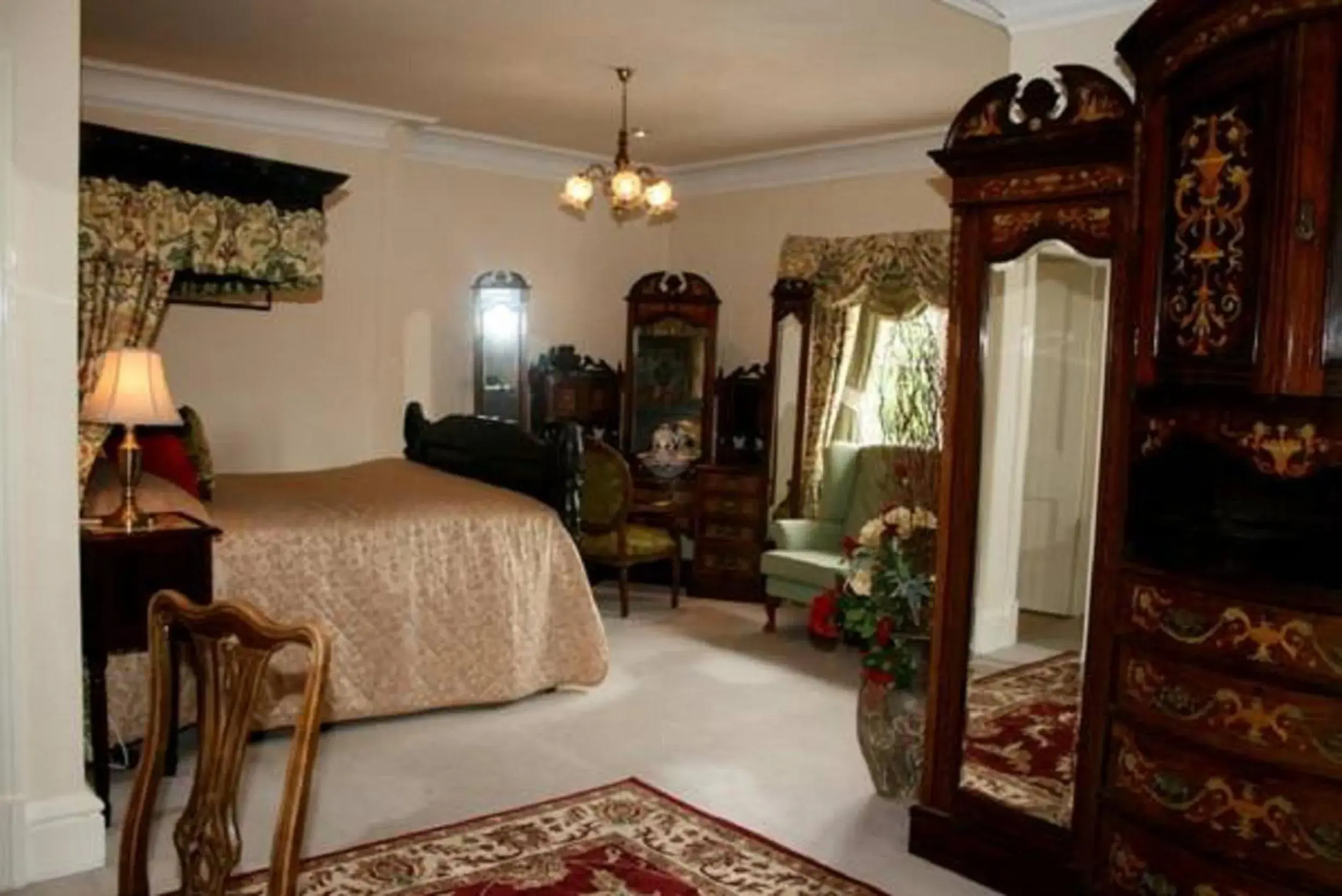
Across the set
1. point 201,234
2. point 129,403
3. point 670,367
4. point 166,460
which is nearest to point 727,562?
point 670,367

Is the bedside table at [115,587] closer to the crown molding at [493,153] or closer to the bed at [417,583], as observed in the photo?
the bed at [417,583]

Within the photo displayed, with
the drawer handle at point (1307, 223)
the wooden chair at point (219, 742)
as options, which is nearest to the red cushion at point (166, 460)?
the wooden chair at point (219, 742)

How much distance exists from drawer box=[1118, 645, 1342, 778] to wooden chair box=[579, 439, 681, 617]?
3.68 meters

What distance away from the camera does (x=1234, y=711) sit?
2.29 m

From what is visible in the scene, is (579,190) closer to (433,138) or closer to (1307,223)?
(433,138)

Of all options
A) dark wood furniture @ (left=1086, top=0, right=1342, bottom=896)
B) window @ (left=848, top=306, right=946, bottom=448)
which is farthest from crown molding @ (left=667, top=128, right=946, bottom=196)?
dark wood furniture @ (left=1086, top=0, right=1342, bottom=896)

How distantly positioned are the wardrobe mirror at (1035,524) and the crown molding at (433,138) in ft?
8.45

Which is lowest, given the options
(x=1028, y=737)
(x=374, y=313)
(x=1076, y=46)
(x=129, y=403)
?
(x=1028, y=737)

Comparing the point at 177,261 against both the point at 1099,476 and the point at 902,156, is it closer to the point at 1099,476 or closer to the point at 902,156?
the point at 1099,476

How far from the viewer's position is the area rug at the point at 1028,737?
2.90 m

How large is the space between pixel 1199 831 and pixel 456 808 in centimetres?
215

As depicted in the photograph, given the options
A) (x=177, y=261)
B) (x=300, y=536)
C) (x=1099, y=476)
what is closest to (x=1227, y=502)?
(x=1099, y=476)

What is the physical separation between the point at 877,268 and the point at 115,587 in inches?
164

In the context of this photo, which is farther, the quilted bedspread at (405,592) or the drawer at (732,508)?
the drawer at (732,508)
